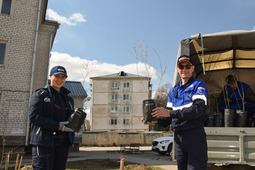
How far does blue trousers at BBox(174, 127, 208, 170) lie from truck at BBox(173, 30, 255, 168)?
5.32 feet

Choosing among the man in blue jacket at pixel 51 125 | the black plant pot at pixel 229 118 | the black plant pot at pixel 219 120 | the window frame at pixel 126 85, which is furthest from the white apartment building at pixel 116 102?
the man in blue jacket at pixel 51 125

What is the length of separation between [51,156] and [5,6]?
11616 millimetres

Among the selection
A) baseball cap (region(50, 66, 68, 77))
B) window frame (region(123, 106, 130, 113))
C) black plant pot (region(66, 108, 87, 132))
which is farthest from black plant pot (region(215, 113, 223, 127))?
window frame (region(123, 106, 130, 113))

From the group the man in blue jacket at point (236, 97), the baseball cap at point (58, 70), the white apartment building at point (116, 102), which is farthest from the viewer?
the white apartment building at point (116, 102)

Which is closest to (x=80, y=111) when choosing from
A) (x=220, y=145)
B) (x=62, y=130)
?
(x=62, y=130)

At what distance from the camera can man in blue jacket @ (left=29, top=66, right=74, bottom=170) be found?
2.60m

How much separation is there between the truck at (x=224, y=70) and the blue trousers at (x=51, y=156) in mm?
2524

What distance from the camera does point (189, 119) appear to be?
7.75 feet

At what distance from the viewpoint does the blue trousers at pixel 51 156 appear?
2.57 metres

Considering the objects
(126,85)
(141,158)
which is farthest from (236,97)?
(126,85)

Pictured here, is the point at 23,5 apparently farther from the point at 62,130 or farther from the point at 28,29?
the point at 62,130

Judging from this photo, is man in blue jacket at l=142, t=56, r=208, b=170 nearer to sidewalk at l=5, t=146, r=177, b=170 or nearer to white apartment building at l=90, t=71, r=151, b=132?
sidewalk at l=5, t=146, r=177, b=170

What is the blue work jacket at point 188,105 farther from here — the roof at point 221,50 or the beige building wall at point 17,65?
the beige building wall at point 17,65

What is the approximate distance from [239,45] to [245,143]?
344 centimetres
